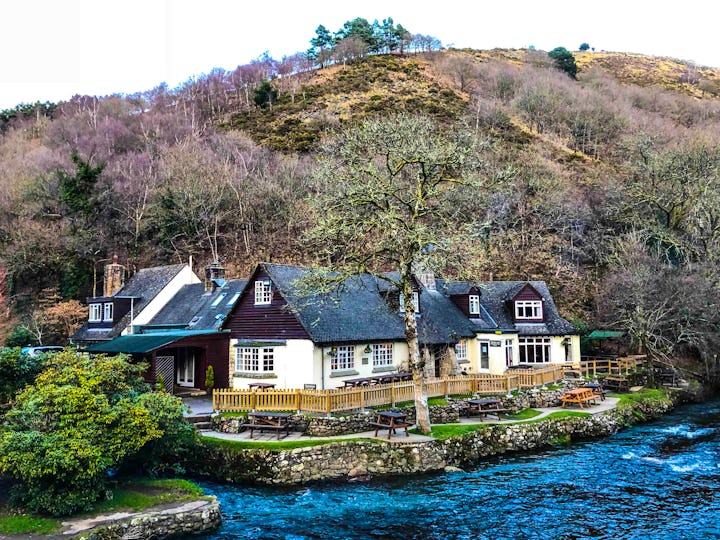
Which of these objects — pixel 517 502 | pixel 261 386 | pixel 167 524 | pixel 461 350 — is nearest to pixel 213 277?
pixel 261 386

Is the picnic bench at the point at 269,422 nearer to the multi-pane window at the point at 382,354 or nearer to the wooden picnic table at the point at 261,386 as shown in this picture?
the wooden picnic table at the point at 261,386

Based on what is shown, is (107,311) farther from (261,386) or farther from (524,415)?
(524,415)

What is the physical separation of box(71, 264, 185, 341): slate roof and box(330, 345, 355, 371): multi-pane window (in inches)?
729

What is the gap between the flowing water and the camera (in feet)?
46.7

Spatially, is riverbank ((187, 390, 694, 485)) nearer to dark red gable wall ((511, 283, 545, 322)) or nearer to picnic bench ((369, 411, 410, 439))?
picnic bench ((369, 411, 410, 439))

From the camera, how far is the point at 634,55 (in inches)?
6181

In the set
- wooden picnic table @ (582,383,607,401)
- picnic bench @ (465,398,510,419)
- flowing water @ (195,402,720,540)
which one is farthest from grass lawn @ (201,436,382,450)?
wooden picnic table @ (582,383,607,401)

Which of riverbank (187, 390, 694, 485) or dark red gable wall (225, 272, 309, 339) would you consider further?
dark red gable wall (225, 272, 309, 339)

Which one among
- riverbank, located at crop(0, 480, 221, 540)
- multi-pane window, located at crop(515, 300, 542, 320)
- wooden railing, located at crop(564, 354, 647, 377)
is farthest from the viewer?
multi-pane window, located at crop(515, 300, 542, 320)

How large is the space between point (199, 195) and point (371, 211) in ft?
114

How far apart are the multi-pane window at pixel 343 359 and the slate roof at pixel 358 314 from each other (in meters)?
0.71

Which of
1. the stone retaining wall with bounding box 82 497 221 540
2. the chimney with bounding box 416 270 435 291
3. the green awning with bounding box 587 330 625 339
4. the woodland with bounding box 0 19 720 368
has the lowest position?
the stone retaining wall with bounding box 82 497 221 540

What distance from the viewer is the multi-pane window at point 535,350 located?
3784cm

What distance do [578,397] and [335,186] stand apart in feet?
57.3
